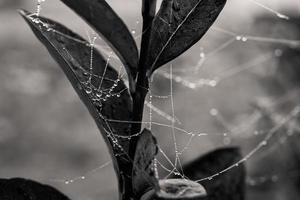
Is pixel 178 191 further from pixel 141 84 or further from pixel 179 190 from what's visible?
pixel 141 84

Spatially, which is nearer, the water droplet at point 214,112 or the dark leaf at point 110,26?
the dark leaf at point 110,26

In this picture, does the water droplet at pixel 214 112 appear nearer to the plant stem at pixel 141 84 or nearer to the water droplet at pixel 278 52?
the water droplet at pixel 278 52

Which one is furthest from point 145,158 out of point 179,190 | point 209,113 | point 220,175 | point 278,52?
point 278,52

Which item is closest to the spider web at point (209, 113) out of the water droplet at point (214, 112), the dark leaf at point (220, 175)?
the water droplet at point (214, 112)

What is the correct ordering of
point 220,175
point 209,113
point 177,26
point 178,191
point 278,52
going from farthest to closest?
point 278,52, point 209,113, point 220,175, point 177,26, point 178,191

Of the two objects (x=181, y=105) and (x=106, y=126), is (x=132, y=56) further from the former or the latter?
(x=181, y=105)
